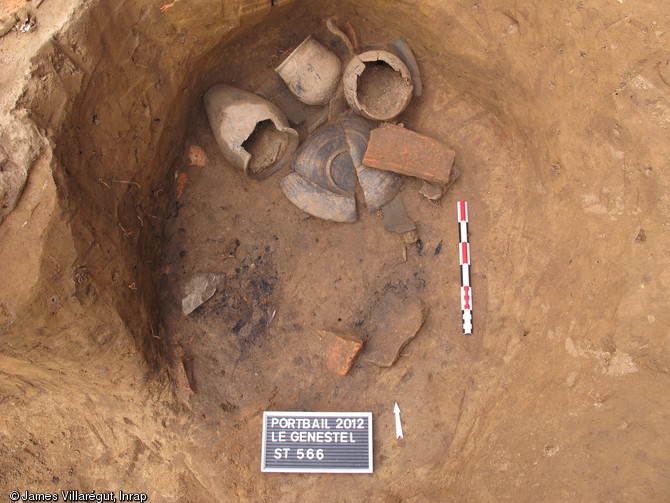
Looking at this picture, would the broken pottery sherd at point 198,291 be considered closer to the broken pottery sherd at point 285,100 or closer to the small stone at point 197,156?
the small stone at point 197,156

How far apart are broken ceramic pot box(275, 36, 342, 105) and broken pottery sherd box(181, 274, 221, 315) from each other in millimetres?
1642

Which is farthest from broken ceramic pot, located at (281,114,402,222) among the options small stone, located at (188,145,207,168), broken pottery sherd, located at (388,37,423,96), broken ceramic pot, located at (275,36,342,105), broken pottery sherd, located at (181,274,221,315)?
broken pottery sherd, located at (181,274,221,315)

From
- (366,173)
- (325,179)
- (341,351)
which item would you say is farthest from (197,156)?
(341,351)

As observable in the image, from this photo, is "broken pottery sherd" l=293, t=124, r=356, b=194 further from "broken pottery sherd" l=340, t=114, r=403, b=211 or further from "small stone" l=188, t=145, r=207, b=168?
"small stone" l=188, t=145, r=207, b=168

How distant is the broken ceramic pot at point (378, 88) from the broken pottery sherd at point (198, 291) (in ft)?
5.94

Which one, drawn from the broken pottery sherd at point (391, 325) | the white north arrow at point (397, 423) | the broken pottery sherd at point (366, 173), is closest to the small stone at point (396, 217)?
the broken pottery sherd at point (366, 173)

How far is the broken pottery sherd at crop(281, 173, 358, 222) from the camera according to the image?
3.95 metres

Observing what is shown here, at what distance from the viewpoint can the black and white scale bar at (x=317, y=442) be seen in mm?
3711

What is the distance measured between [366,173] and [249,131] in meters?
0.98

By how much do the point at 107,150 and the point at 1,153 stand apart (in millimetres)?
637

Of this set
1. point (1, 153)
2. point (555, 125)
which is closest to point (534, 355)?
point (555, 125)

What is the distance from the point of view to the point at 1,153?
2.72 meters

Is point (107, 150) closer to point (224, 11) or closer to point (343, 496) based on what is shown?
point (224, 11)

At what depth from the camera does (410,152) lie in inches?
149
